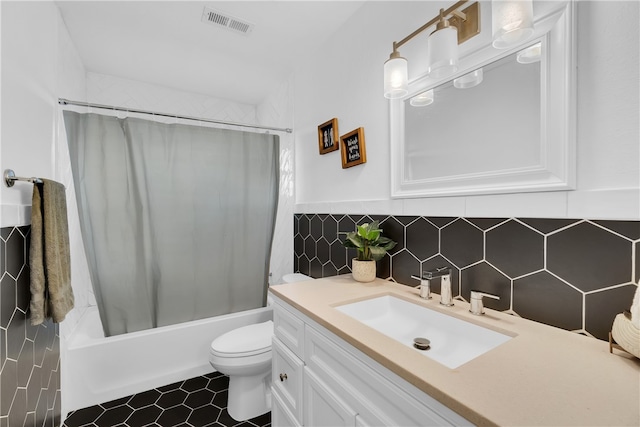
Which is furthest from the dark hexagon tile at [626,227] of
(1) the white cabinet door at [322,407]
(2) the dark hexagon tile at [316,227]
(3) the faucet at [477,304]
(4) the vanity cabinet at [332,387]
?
(2) the dark hexagon tile at [316,227]

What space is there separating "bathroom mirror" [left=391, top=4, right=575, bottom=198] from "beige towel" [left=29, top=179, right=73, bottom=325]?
1543 millimetres

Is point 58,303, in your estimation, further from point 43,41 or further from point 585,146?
point 585,146

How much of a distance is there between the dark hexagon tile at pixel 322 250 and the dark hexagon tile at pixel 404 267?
0.60m

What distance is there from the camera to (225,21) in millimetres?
1762

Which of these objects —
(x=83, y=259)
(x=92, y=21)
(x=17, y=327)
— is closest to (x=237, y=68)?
(x=92, y=21)

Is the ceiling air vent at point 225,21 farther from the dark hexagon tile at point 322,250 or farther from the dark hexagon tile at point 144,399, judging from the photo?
the dark hexagon tile at point 144,399

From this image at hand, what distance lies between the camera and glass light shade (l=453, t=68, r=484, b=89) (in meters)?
1.06

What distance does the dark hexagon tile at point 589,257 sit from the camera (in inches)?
29.0

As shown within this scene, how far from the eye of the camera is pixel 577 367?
643mm

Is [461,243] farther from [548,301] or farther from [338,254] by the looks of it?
[338,254]

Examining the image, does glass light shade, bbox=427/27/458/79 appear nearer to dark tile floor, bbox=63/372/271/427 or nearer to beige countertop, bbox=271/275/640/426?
beige countertop, bbox=271/275/640/426

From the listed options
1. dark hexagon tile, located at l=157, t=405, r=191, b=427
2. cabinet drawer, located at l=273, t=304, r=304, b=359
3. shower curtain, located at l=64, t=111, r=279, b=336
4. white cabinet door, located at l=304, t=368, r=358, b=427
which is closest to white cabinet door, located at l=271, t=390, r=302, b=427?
white cabinet door, located at l=304, t=368, r=358, b=427

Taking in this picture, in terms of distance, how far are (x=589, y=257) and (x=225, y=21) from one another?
2.14 m

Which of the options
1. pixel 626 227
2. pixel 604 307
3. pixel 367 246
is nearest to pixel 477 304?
pixel 604 307
